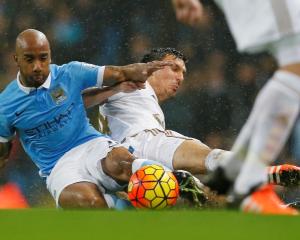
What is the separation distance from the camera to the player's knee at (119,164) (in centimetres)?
294

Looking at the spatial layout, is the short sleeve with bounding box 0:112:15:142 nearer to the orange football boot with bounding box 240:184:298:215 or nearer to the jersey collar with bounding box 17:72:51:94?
the jersey collar with bounding box 17:72:51:94

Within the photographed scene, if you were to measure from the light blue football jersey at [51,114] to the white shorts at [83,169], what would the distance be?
53 millimetres

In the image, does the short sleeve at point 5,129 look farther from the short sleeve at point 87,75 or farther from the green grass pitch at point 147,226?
the green grass pitch at point 147,226

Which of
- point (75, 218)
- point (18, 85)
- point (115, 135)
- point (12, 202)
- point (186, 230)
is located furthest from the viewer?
point (12, 202)

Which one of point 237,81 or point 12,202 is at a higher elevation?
point 237,81

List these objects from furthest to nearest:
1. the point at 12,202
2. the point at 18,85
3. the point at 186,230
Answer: the point at 12,202, the point at 18,85, the point at 186,230

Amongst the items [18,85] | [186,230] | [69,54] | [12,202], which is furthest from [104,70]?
[186,230]

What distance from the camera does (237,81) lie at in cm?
395

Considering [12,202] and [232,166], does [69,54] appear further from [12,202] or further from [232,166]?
[232,166]

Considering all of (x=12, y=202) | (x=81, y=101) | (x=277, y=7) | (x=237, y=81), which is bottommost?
(x=12, y=202)

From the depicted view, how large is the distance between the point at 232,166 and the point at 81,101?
1537 millimetres

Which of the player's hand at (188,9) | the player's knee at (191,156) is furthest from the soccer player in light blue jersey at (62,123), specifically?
the player's hand at (188,9)

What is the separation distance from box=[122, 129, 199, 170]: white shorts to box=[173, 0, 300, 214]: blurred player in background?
4.94 feet

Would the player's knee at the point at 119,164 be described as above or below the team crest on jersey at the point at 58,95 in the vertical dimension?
below
